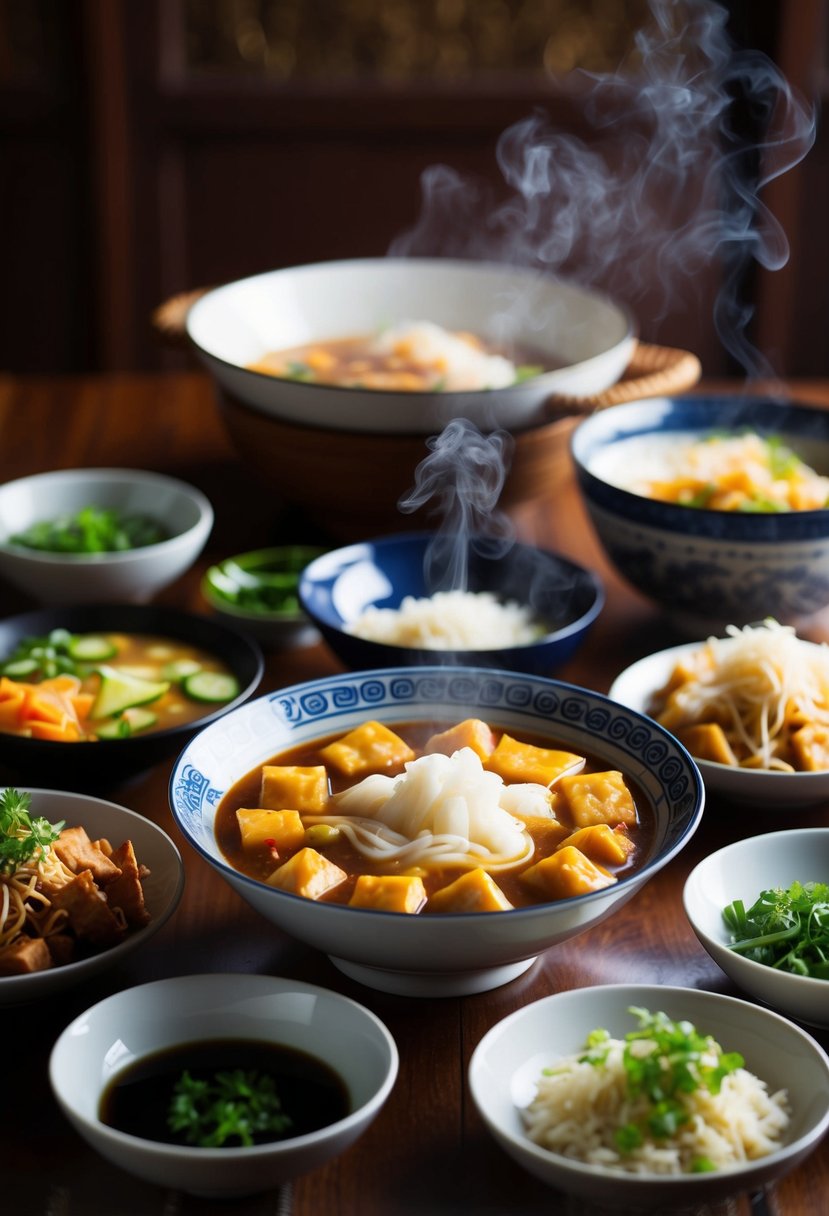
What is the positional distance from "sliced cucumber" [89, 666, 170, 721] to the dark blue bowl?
31 centimetres

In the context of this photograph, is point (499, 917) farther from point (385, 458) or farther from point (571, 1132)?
point (385, 458)

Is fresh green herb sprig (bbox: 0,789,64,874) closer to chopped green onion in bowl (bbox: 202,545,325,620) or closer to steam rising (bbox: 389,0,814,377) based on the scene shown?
chopped green onion in bowl (bbox: 202,545,325,620)

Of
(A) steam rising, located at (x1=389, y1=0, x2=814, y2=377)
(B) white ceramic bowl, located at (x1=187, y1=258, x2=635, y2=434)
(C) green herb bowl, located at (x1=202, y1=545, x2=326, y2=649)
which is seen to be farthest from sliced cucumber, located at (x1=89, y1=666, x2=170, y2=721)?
(A) steam rising, located at (x1=389, y1=0, x2=814, y2=377)

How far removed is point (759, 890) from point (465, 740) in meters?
0.46

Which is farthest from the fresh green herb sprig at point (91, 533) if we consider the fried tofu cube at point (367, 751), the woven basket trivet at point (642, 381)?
the fried tofu cube at point (367, 751)

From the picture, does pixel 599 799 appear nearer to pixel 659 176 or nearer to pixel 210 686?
pixel 210 686

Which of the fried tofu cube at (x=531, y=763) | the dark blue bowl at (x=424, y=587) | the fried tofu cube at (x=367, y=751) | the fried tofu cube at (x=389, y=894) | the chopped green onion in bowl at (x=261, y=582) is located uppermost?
the fried tofu cube at (x=389, y=894)

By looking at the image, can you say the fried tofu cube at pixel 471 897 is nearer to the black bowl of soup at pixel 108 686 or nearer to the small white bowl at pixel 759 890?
the small white bowl at pixel 759 890

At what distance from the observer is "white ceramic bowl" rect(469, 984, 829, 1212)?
1342mm

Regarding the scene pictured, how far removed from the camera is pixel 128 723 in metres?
2.31

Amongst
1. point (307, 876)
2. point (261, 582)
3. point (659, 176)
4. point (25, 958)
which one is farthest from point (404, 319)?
point (659, 176)

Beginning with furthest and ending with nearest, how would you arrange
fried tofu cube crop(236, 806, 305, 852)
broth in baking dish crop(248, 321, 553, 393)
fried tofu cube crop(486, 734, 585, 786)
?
broth in baking dish crop(248, 321, 553, 393)
fried tofu cube crop(486, 734, 585, 786)
fried tofu cube crop(236, 806, 305, 852)

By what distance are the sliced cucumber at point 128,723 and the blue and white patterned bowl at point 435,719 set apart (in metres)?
0.34

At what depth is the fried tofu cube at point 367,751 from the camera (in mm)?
1989
